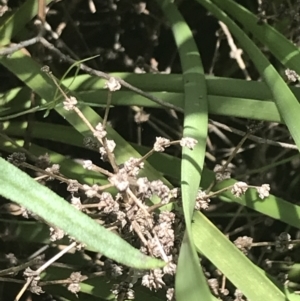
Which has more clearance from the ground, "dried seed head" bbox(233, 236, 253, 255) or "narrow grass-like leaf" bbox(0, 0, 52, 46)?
"narrow grass-like leaf" bbox(0, 0, 52, 46)

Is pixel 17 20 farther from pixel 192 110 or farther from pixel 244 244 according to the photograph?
pixel 244 244

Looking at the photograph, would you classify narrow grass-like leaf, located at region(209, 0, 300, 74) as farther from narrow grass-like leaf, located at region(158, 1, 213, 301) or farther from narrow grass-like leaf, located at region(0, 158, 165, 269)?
narrow grass-like leaf, located at region(0, 158, 165, 269)

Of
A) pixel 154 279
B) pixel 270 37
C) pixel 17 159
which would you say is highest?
pixel 270 37

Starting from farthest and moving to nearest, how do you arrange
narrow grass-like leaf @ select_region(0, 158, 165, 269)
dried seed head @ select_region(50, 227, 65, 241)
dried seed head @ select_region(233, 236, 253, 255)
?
1. dried seed head @ select_region(233, 236, 253, 255)
2. dried seed head @ select_region(50, 227, 65, 241)
3. narrow grass-like leaf @ select_region(0, 158, 165, 269)

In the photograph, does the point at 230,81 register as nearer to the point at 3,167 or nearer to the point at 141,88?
the point at 141,88

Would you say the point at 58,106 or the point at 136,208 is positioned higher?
the point at 58,106

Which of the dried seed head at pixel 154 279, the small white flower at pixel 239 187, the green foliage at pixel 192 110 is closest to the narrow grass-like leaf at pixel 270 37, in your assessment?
the green foliage at pixel 192 110

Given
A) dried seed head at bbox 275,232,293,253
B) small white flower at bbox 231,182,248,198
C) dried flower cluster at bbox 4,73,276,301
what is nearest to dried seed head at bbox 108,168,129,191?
dried flower cluster at bbox 4,73,276,301

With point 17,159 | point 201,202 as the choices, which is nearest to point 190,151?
point 201,202
